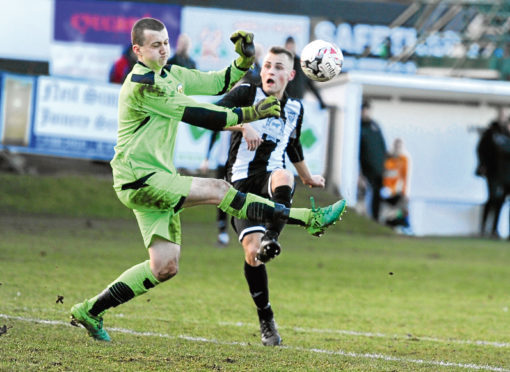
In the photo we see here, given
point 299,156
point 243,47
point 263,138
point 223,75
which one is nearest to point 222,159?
point 299,156

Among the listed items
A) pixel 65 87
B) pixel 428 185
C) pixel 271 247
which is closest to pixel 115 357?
pixel 271 247

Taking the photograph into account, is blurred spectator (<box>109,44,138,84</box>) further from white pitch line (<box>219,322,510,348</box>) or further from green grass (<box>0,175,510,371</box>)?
white pitch line (<box>219,322,510,348</box>)

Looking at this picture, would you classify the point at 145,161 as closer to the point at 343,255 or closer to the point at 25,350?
the point at 25,350

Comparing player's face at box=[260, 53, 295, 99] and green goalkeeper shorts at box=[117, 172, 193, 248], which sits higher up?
player's face at box=[260, 53, 295, 99]

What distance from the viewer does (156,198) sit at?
6086 millimetres

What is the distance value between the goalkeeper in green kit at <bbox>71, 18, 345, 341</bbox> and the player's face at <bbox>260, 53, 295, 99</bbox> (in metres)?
0.97

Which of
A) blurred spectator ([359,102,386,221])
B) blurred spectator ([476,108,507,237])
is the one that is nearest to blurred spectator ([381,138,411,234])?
blurred spectator ([359,102,386,221])

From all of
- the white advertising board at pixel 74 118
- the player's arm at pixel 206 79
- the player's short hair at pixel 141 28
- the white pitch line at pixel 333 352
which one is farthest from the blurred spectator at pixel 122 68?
the player's short hair at pixel 141 28

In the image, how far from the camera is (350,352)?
6.57m

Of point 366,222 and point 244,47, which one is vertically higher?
point 244,47

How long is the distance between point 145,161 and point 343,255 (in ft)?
27.5

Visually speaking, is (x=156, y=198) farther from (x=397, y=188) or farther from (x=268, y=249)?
(x=397, y=188)

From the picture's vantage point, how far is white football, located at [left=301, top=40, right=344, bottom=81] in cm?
715

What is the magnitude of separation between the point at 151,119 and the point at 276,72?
4.48 ft
